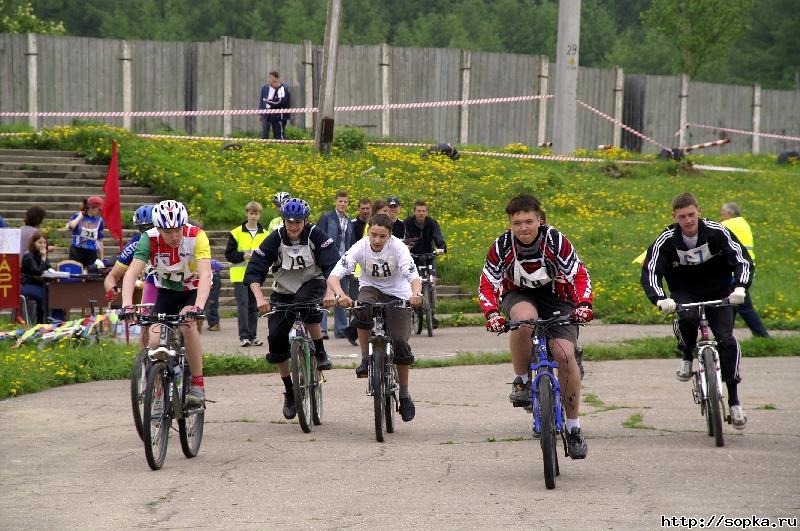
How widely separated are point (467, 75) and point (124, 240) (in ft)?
51.8

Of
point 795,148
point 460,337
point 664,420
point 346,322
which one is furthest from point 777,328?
point 795,148

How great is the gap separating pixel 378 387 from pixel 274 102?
2013cm

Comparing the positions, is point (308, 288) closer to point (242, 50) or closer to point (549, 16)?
point (242, 50)

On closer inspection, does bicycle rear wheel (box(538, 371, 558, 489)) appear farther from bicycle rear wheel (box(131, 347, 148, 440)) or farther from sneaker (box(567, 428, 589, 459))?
bicycle rear wheel (box(131, 347, 148, 440))

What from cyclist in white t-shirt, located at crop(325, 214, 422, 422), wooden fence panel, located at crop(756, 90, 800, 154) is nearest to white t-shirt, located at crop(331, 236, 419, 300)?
cyclist in white t-shirt, located at crop(325, 214, 422, 422)

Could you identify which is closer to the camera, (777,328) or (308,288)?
(308,288)

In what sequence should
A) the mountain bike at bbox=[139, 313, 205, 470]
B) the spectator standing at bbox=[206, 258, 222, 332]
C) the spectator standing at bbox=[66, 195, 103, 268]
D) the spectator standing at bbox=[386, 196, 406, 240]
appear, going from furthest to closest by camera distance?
the spectator standing at bbox=[66, 195, 103, 268] → the spectator standing at bbox=[206, 258, 222, 332] → the spectator standing at bbox=[386, 196, 406, 240] → the mountain bike at bbox=[139, 313, 205, 470]

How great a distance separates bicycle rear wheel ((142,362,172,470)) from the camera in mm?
9125

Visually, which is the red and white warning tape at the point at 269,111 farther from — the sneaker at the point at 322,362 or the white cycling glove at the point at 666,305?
the white cycling glove at the point at 666,305

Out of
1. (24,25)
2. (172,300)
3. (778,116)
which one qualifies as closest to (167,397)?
(172,300)

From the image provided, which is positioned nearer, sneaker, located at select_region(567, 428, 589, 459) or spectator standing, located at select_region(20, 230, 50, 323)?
sneaker, located at select_region(567, 428, 589, 459)

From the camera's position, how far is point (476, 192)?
1064 inches

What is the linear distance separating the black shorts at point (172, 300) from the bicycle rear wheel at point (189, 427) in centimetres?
56

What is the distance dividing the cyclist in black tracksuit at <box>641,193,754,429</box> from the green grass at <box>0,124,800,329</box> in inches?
345
